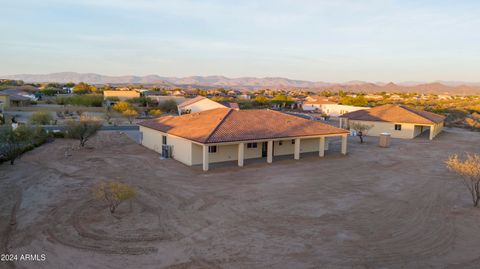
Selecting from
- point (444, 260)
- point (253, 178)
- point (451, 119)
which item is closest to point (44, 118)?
point (253, 178)

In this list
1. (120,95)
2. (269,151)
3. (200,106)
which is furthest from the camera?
(120,95)

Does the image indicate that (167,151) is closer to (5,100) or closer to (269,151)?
(269,151)

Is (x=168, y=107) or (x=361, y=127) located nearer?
(x=361, y=127)

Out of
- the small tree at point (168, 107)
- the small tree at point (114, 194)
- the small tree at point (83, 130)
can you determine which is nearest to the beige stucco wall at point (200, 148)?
the small tree at point (83, 130)

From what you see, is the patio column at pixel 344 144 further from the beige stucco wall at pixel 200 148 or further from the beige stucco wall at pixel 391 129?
the beige stucco wall at pixel 391 129

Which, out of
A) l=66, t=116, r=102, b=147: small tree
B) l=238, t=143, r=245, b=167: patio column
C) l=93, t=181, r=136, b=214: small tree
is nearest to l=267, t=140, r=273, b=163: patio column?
l=238, t=143, r=245, b=167: patio column

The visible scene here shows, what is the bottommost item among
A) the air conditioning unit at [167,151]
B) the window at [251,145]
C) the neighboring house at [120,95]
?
the air conditioning unit at [167,151]

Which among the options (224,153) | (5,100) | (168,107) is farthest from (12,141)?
(168,107)
